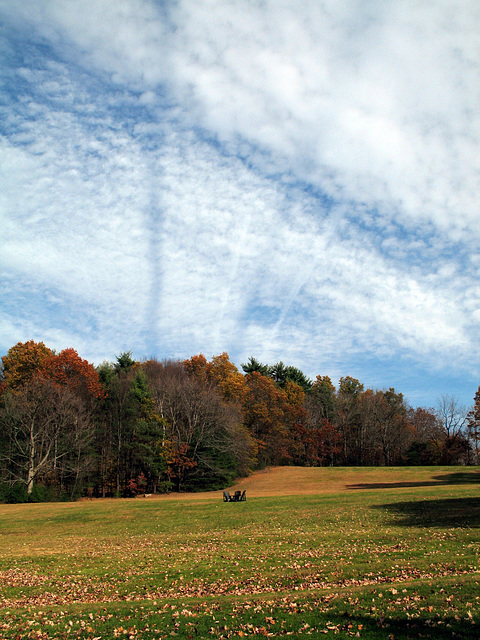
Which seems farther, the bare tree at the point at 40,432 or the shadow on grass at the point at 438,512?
the bare tree at the point at 40,432

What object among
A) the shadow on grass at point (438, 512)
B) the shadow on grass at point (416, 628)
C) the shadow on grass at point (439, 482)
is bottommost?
the shadow on grass at point (439, 482)

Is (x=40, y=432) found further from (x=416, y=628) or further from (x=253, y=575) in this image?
(x=416, y=628)

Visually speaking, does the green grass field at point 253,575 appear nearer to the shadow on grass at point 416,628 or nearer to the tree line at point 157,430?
the shadow on grass at point 416,628

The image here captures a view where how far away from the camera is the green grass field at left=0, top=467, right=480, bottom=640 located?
25.4ft

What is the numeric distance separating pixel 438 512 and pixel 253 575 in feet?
43.8

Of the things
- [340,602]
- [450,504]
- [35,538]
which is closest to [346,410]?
[450,504]

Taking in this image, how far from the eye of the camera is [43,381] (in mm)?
51000

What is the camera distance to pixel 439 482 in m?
42.3

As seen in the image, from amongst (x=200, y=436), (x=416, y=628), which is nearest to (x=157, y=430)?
(x=200, y=436)

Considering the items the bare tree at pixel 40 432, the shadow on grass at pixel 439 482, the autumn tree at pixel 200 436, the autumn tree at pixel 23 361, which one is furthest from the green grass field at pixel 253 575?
the autumn tree at pixel 23 361

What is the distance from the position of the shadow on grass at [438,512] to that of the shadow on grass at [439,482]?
1544cm

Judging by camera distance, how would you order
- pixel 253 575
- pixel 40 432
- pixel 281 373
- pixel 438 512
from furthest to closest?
pixel 281 373 → pixel 40 432 → pixel 438 512 → pixel 253 575

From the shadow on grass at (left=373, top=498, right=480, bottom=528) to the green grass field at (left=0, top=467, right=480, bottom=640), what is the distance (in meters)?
0.07

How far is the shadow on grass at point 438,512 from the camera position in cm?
1811
